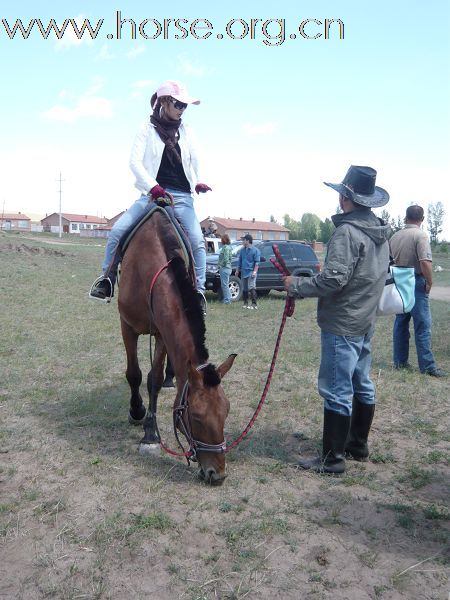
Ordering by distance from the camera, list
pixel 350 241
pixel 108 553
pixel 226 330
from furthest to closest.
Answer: pixel 226 330 < pixel 350 241 < pixel 108 553

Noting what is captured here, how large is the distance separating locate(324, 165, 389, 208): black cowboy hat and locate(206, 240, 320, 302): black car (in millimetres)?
10951

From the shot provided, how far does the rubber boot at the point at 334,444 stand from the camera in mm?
3980

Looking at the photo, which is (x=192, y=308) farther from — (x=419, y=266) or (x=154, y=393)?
(x=419, y=266)

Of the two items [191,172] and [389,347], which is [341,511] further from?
[389,347]

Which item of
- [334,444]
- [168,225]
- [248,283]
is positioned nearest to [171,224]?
[168,225]

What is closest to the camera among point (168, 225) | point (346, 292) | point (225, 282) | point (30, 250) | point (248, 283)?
point (346, 292)

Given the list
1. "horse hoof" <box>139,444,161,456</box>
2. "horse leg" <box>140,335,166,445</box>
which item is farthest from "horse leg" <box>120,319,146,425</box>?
"horse hoof" <box>139,444,161,456</box>

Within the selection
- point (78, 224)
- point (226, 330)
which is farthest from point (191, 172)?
point (78, 224)

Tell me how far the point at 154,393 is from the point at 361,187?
247 centimetres

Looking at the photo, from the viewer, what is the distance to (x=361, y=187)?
13.1 feet

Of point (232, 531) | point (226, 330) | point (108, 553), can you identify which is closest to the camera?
point (108, 553)

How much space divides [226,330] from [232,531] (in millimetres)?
7113

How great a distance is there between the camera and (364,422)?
425cm

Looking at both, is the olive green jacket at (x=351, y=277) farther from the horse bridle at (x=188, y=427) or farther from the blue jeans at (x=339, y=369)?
the horse bridle at (x=188, y=427)
